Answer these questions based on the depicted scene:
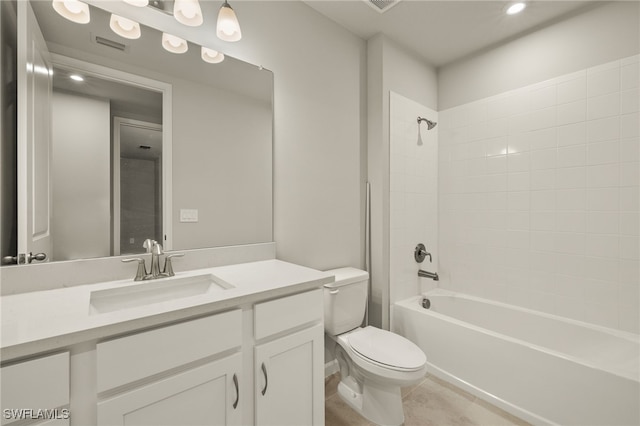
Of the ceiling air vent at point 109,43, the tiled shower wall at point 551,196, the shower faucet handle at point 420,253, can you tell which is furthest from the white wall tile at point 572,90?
the ceiling air vent at point 109,43

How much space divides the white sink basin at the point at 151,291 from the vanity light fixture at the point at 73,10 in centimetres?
112

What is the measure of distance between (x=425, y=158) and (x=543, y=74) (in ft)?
3.31

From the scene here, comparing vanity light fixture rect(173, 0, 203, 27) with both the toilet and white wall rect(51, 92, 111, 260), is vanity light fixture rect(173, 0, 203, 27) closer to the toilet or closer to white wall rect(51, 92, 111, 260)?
white wall rect(51, 92, 111, 260)

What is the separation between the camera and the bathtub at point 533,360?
137cm

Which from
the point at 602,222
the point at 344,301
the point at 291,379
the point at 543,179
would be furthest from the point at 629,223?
the point at 291,379

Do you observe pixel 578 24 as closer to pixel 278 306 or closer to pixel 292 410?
pixel 278 306

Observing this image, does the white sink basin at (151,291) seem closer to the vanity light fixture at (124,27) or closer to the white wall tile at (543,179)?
the vanity light fixture at (124,27)

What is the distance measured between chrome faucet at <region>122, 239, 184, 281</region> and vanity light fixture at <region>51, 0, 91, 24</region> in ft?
3.15

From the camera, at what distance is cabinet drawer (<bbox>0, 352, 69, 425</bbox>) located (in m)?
0.62

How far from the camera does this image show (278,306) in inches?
42.4

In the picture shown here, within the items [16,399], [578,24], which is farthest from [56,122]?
[578,24]

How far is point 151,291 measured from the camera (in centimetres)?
115

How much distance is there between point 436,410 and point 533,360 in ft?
2.09

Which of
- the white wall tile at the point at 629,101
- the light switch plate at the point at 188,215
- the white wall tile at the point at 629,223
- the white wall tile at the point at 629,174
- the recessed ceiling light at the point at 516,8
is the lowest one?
the white wall tile at the point at 629,223
